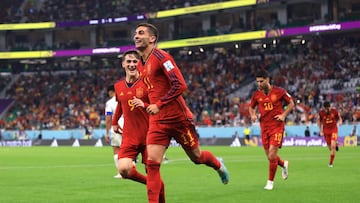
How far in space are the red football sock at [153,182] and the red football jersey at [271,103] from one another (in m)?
6.53

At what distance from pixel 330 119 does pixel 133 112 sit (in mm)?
14232

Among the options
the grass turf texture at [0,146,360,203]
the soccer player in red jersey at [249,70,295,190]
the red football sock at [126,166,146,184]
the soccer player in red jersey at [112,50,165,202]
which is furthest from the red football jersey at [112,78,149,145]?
the soccer player in red jersey at [249,70,295,190]

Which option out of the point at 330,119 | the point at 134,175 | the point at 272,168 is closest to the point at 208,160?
the point at 134,175

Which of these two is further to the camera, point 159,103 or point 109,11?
point 109,11

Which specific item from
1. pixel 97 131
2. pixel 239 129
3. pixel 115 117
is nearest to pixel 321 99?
pixel 239 129

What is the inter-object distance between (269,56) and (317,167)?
135 feet

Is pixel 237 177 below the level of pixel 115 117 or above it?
below

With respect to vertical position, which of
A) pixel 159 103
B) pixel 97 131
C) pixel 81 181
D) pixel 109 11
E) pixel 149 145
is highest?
pixel 109 11

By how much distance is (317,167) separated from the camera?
21672 millimetres

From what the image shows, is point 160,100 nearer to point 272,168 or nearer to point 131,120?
point 131,120

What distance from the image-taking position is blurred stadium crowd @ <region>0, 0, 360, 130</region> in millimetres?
51719

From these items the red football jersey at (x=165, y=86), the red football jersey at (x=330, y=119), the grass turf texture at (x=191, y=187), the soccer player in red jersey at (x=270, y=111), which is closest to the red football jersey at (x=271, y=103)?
the soccer player in red jersey at (x=270, y=111)

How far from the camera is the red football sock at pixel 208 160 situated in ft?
33.8

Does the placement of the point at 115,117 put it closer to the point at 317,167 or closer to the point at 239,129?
the point at 317,167
